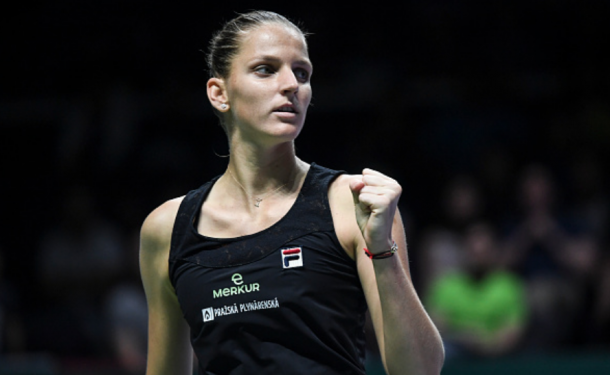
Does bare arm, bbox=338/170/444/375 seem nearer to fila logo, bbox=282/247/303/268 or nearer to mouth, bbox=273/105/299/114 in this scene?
fila logo, bbox=282/247/303/268

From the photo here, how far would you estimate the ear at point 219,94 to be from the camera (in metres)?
2.90

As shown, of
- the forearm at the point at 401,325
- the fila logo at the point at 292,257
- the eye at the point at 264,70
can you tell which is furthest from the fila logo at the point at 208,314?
the eye at the point at 264,70

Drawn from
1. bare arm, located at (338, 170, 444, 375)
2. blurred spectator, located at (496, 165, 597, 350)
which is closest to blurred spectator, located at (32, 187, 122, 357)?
blurred spectator, located at (496, 165, 597, 350)

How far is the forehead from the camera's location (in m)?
2.75

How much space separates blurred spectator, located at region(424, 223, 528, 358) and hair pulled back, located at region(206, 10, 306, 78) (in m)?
A: 3.74

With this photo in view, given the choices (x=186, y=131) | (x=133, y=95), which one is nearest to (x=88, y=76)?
(x=133, y=95)

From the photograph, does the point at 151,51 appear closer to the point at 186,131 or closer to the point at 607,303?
the point at 186,131

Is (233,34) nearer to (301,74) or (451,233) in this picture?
(301,74)

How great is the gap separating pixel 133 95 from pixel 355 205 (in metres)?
6.63

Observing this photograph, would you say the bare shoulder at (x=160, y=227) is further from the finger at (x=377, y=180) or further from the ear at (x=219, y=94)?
the finger at (x=377, y=180)

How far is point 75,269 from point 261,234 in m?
5.35

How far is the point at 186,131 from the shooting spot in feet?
29.0

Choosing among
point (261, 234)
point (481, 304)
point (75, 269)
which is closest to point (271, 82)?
point (261, 234)

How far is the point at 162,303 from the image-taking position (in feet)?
9.68
